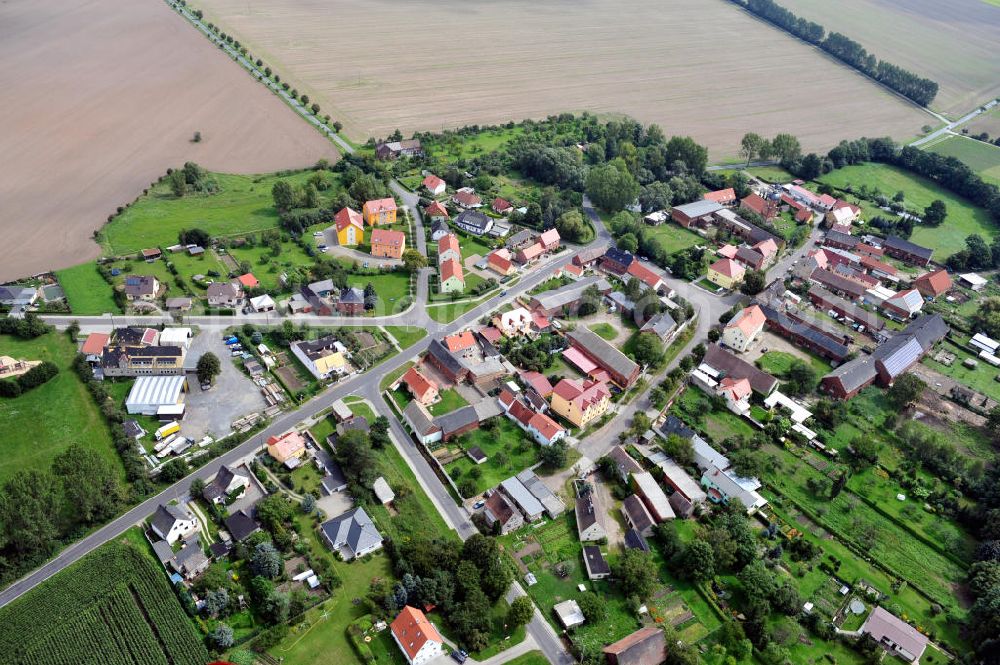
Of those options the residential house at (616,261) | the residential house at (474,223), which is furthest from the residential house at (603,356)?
the residential house at (474,223)

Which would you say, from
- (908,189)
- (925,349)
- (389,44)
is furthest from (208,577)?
(389,44)

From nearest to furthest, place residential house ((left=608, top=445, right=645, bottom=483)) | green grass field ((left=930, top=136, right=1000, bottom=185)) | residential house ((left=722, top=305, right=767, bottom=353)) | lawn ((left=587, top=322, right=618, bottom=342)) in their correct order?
residential house ((left=608, top=445, right=645, bottom=483))
residential house ((left=722, top=305, right=767, bottom=353))
lawn ((left=587, top=322, right=618, bottom=342))
green grass field ((left=930, top=136, right=1000, bottom=185))

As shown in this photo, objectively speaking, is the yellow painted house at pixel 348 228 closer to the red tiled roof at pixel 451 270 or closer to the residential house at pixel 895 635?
the red tiled roof at pixel 451 270

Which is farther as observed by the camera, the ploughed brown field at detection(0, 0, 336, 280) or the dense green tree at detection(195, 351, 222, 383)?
the ploughed brown field at detection(0, 0, 336, 280)

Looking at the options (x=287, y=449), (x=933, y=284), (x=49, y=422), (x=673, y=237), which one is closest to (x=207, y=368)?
(x=49, y=422)

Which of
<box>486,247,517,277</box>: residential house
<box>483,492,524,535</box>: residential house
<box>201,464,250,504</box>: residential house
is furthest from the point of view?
<box>486,247,517,277</box>: residential house

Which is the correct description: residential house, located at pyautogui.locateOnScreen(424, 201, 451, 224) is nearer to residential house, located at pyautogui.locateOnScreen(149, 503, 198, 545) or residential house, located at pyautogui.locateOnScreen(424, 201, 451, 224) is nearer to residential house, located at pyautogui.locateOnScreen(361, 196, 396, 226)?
residential house, located at pyautogui.locateOnScreen(361, 196, 396, 226)

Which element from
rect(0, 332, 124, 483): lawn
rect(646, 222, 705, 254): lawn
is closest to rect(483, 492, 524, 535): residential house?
rect(0, 332, 124, 483): lawn
